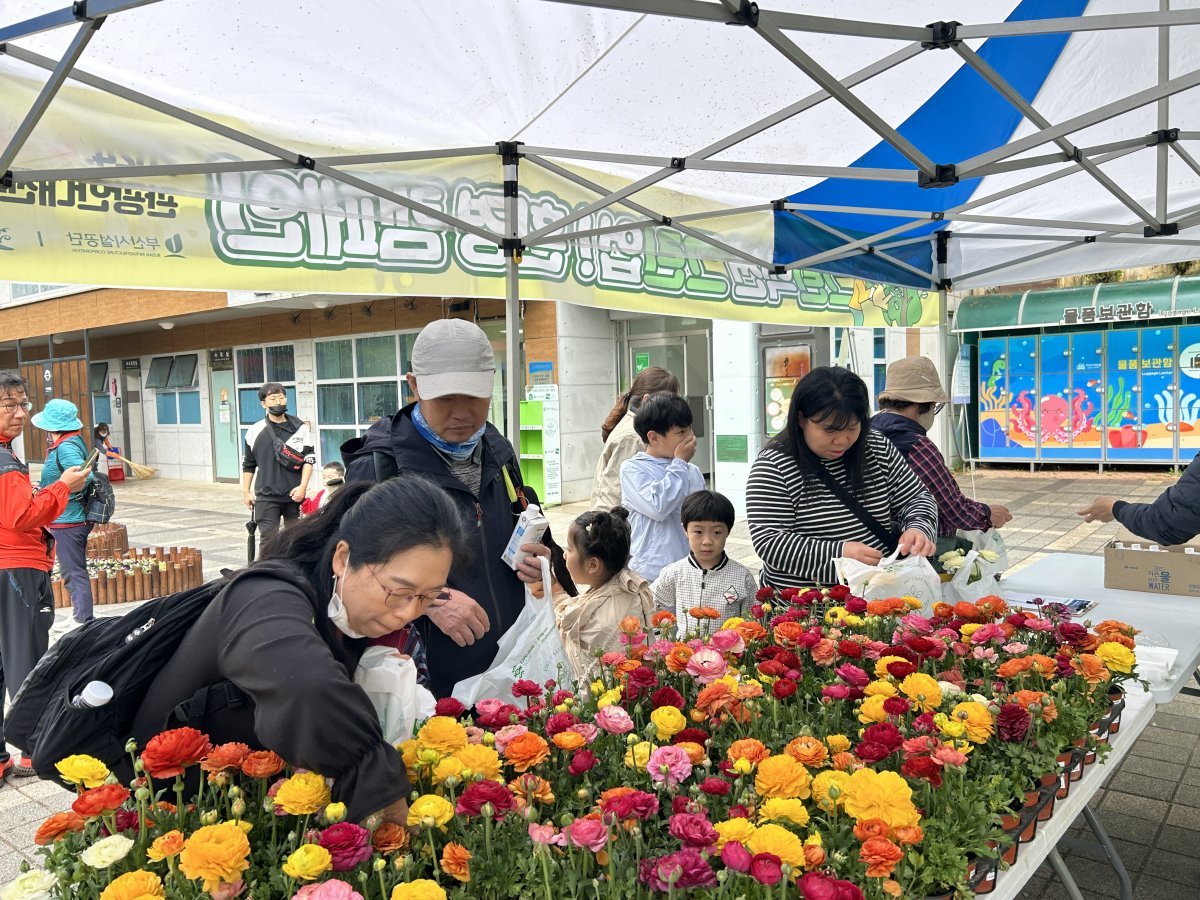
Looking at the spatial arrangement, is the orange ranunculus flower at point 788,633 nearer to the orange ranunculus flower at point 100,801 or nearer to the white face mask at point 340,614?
the white face mask at point 340,614

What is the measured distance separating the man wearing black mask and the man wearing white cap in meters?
4.93

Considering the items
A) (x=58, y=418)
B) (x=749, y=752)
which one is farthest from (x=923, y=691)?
(x=58, y=418)

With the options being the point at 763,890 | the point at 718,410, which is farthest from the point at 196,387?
the point at 763,890

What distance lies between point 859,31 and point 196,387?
19307mm

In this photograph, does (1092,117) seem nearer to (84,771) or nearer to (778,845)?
(778,845)

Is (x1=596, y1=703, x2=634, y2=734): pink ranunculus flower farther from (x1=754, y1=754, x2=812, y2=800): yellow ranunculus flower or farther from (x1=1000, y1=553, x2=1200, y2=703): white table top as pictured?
(x1=1000, y1=553, x2=1200, y2=703): white table top

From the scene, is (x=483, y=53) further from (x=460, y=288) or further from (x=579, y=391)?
(x=579, y=391)

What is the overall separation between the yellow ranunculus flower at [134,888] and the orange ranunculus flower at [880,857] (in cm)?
81

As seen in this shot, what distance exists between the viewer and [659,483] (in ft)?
12.1

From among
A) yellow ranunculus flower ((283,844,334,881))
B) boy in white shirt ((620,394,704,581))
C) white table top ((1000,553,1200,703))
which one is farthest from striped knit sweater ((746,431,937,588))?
yellow ranunculus flower ((283,844,334,881))

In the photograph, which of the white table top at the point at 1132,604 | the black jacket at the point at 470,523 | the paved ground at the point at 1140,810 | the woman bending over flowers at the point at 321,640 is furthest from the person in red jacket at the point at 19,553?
the white table top at the point at 1132,604

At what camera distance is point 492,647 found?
2.25 m

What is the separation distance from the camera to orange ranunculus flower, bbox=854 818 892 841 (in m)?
1.07

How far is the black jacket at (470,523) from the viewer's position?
2166 millimetres
